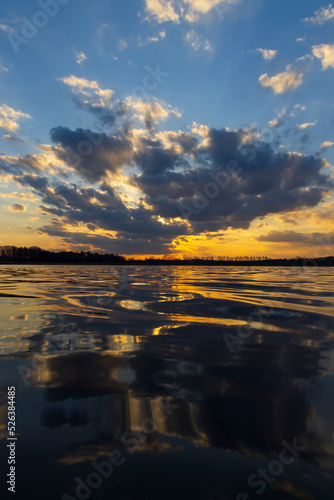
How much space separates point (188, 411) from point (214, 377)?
3.19 feet

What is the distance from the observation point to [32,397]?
317 centimetres

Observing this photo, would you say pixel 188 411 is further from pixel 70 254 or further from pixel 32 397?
pixel 70 254

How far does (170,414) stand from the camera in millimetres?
2861

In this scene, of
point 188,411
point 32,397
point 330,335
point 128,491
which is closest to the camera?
point 128,491

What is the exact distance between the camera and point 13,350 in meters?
4.73

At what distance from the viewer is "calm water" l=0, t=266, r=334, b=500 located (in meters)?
2.02

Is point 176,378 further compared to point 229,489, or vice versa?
point 176,378

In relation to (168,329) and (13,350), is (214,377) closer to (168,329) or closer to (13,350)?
(168,329)

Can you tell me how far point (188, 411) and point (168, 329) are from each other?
Result: 3.40 m

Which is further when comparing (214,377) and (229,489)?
(214,377)

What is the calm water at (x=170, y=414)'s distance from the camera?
202 cm

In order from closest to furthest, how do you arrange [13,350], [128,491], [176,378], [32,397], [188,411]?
[128,491] → [188,411] → [32,397] → [176,378] → [13,350]

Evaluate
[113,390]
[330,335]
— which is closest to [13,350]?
[113,390]

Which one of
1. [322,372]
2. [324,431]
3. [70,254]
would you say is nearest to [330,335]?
[322,372]
